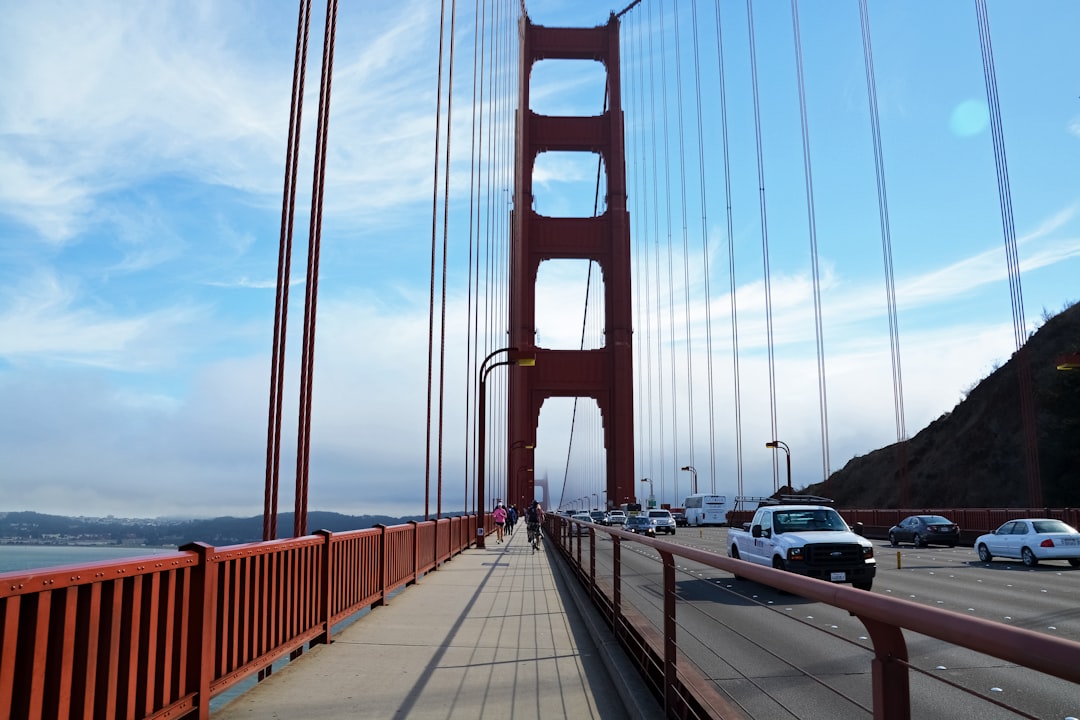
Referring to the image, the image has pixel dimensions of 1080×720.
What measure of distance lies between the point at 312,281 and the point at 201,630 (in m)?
6.29

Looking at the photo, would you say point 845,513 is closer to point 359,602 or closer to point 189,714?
point 359,602

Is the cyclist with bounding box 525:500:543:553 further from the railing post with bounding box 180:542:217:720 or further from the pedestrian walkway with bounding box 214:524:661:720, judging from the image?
the railing post with bounding box 180:542:217:720

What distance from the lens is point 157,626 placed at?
460cm

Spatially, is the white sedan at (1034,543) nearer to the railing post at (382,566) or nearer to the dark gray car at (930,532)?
the dark gray car at (930,532)

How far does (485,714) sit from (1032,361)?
5458 centimetres

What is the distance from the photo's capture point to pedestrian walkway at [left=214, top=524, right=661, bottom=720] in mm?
5570

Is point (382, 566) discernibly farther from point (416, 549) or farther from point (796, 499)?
point (796, 499)

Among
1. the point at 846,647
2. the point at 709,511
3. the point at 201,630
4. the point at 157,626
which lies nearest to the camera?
the point at 157,626

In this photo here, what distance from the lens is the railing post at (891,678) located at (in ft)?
8.52

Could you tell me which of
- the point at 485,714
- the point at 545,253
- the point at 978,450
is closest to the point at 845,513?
the point at 978,450

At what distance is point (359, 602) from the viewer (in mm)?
9844

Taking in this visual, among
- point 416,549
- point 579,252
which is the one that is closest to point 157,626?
point 416,549

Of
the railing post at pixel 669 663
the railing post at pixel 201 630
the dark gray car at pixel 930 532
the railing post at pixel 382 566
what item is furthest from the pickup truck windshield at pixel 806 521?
the dark gray car at pixel 930 532

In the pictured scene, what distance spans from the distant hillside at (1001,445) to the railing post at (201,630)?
137 feet
